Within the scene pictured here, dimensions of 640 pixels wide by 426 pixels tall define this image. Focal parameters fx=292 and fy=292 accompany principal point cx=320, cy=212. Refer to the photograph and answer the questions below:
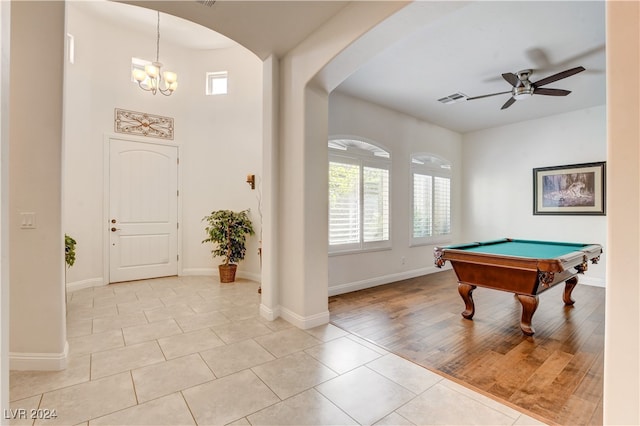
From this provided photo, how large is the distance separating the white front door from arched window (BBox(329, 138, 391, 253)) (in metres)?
3.05

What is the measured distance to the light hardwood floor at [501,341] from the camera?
2.02 metres

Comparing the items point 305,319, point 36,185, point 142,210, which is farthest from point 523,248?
point 142,210

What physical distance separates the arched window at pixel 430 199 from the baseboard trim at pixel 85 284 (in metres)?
5.42

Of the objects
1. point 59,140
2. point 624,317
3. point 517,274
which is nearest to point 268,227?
point 59,140

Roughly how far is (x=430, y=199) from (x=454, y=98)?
208cm

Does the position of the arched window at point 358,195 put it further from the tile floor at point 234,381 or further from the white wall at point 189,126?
the tile floor at point 234,381

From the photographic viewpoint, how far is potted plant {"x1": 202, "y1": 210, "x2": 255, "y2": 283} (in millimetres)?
5035

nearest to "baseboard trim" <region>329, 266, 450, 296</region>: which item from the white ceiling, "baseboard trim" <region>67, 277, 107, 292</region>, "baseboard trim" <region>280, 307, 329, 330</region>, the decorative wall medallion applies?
"baseboard trim" <region>280, 307, 329, 330</region>

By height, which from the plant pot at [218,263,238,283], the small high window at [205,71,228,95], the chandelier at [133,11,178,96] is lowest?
the plant pot at [218,263,238,283]

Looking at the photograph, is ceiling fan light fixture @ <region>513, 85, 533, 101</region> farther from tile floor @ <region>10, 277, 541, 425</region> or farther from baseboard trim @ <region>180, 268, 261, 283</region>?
baseboard trim @ <region>180, 268, 261, 283</region>

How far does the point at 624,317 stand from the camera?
3.35 ft

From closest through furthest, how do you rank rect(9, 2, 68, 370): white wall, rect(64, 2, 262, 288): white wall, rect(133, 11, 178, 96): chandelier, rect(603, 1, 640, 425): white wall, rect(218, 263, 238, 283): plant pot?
rect(603, 1, 640, 425): white wall < rect(9, 2, 68, 370): white wall < rect(133, 11, 178, 96): chandelier < rect(64, 2, 262, 288): white wall < rect(218, 263, 238, 283): plant pot

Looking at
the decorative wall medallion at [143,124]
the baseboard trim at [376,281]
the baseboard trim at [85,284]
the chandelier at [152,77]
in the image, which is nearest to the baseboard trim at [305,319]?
the baseboard trim at [376,281]

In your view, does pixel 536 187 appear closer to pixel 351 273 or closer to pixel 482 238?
pixel 482 238
